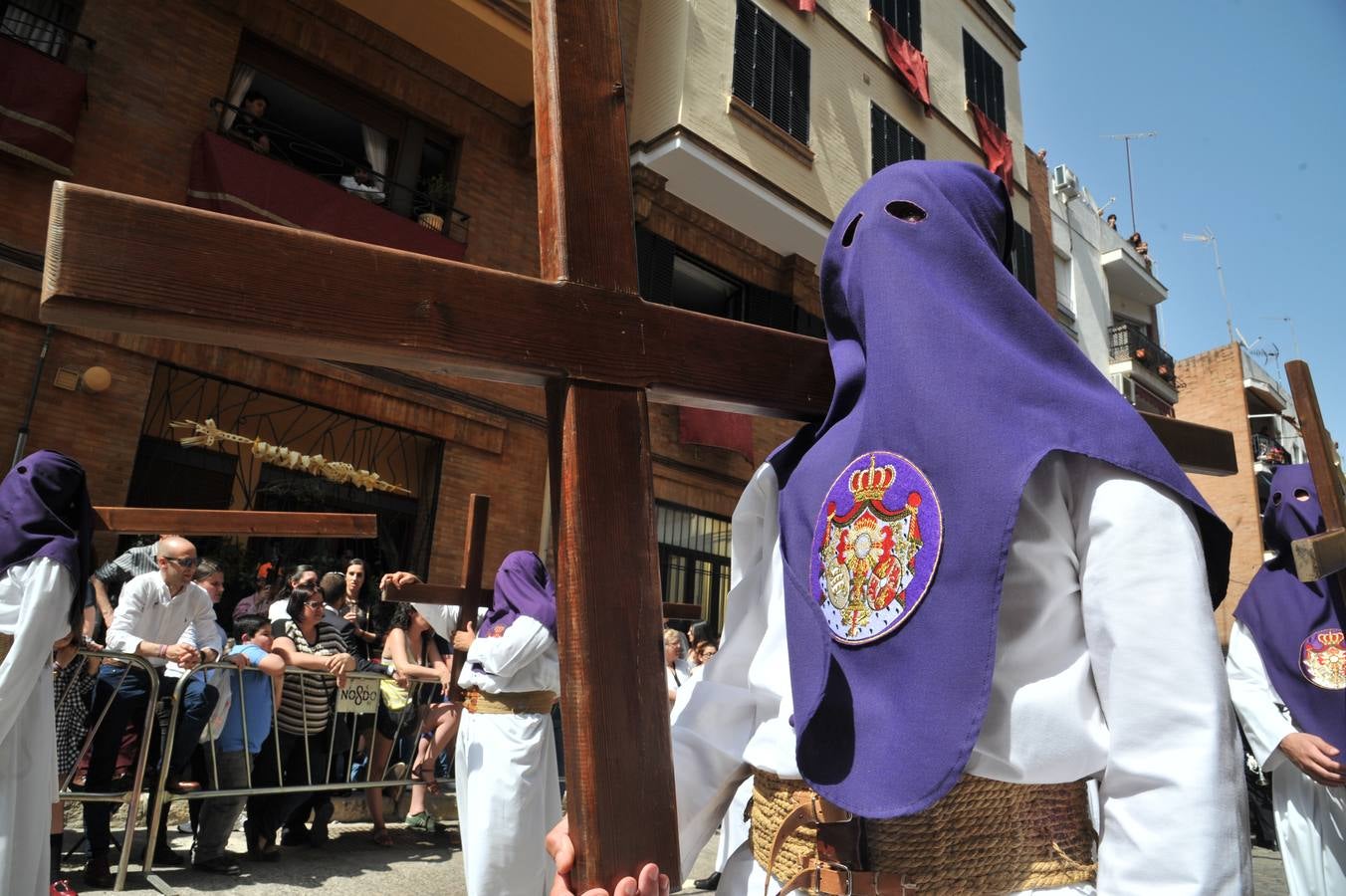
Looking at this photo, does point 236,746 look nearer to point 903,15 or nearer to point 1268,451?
point 903,15

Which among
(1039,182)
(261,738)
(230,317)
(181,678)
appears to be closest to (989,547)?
(230,317)

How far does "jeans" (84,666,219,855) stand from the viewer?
491 cm

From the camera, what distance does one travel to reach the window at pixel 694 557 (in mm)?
12344

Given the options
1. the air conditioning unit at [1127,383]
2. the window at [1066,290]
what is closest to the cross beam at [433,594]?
the window at [1066,290]

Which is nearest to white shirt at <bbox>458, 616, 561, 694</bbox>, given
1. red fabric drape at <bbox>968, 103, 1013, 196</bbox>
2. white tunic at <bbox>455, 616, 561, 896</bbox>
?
white tunic at <bbox>455, 616, 561, 896</bbox>

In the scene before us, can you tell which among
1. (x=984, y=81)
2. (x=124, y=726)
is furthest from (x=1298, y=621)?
(x=984, y=81)

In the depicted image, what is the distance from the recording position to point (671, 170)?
39.5 feet

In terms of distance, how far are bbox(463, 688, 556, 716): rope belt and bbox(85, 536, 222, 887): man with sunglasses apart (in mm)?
1630

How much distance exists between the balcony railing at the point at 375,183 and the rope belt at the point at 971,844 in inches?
396

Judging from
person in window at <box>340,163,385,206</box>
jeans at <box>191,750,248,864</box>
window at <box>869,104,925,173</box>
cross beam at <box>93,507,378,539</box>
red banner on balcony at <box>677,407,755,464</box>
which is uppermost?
window at <box>869,104,925,173</box>

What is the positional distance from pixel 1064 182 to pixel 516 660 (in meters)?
24.1

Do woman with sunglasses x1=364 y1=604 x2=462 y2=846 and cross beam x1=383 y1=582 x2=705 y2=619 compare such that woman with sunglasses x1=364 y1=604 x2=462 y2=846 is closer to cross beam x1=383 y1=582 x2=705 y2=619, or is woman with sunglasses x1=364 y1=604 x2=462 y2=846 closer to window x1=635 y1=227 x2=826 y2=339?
cross beam x1=383 y1=582 x2=705 y2=619

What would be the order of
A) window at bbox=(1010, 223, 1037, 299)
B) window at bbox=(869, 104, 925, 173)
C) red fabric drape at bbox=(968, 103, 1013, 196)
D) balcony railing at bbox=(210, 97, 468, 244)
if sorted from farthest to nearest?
window at bbox=(1010, 223, 1037, 299) → red fabric drape at bbox=(968, 103, 1013, 196) → window at bbox=(869, 104, 925, 173) → balcony railing at bbox=(210, 97, 468, 244)

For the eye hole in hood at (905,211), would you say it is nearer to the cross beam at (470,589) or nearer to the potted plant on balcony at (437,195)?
the cross beam at (470,589)
